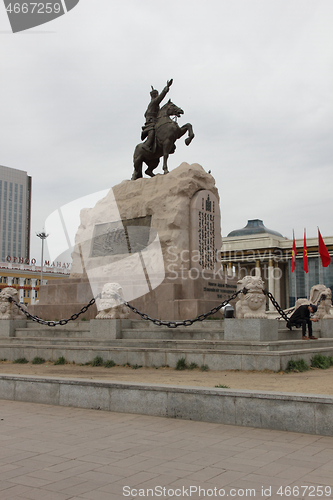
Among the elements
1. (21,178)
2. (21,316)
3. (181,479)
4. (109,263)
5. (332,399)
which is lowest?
(181,479)

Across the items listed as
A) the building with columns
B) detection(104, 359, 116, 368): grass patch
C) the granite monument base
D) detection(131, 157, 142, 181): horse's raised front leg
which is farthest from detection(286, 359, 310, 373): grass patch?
the building with columns

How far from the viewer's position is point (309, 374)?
8.10m

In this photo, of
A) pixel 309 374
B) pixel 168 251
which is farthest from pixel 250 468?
pixel 168 251

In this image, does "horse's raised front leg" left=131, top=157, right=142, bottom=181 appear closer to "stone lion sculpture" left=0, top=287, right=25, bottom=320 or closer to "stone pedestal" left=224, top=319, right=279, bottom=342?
"stone lion sculpture" left=0, top=287, right=25, bottom=320

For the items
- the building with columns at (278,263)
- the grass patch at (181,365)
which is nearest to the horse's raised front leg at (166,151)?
the grass patch at (181,365)

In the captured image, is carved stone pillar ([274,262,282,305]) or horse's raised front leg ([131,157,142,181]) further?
carved stone pillar ([274,262,282,305])

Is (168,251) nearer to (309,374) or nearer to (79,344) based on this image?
(79,344)

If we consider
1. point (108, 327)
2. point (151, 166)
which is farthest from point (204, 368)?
point (151, 166)

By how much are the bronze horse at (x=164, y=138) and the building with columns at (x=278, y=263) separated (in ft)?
143

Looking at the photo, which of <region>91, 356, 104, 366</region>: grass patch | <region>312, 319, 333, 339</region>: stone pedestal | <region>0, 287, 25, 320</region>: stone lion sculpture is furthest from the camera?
<region>0, 287, 25, 320</region>: stone lion sculpture

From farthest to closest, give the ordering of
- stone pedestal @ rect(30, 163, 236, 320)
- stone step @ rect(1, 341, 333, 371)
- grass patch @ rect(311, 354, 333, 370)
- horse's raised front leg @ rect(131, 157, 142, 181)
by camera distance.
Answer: horse's raised front leg @ rect(131, 157, 142, 181)
stone pedestal @ rect(30, 163, 236, 320)
grass patch @ rect(311, 354, 333, 370)
stone step @ rect(1, 341, 333, 371)

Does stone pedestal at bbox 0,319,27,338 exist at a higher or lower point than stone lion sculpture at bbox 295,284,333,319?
lower

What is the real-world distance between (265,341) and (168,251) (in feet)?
17.9

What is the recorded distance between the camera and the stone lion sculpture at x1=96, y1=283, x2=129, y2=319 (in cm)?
1124
